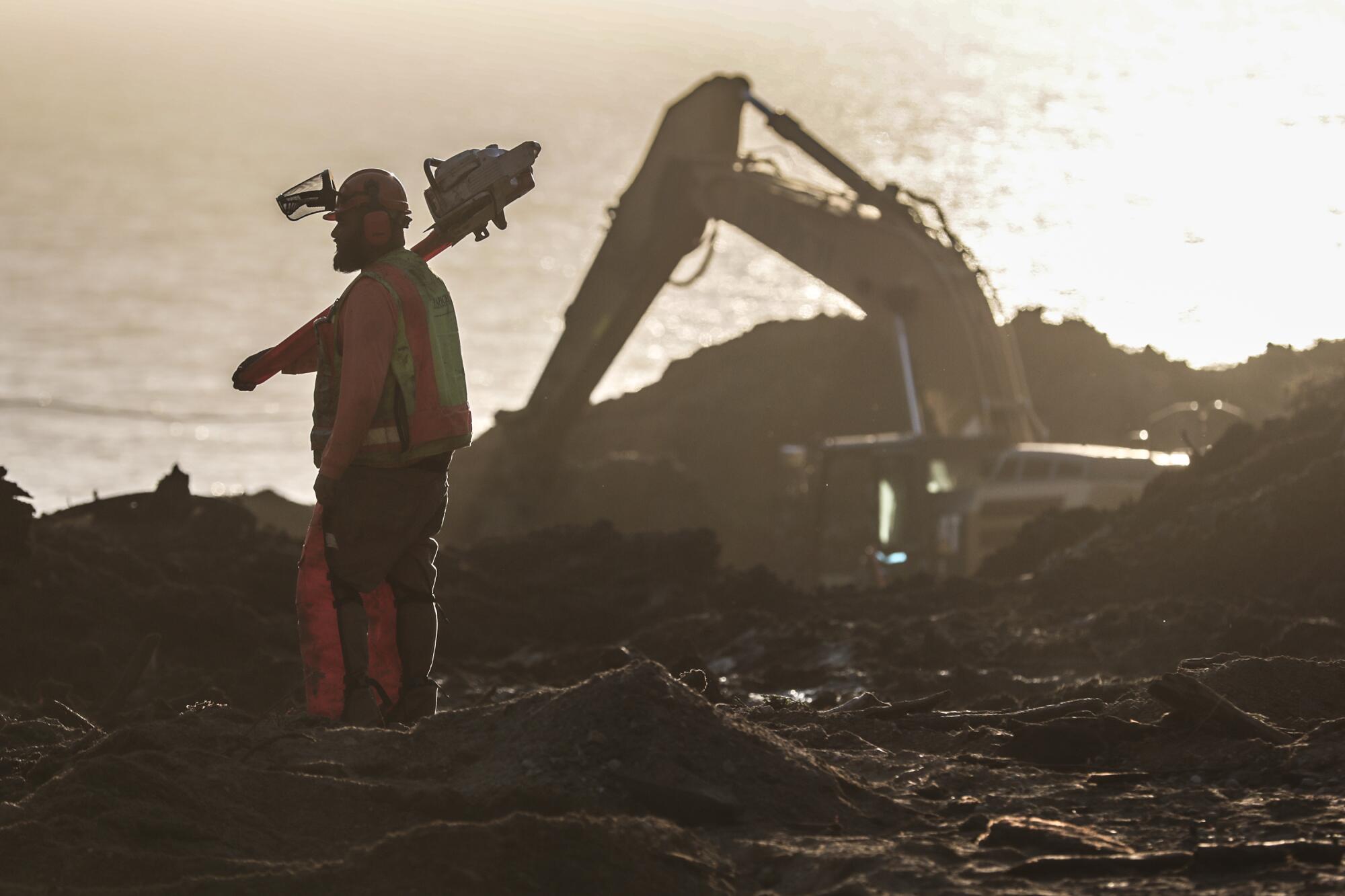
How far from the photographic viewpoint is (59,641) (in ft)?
31.8

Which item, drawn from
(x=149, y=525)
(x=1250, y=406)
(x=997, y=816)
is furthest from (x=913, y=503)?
(x=997, y=816)

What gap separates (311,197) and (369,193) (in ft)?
0.77

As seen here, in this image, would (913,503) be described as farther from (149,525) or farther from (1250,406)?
(1250,406)

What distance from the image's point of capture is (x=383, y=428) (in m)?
5.77

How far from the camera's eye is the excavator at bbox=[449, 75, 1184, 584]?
54.0 ft

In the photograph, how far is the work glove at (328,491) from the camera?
5707mm

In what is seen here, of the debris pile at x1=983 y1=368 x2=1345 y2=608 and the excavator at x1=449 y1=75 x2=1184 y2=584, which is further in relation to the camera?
the excavator at x1=449 y1=75 x2=1184 y2=584

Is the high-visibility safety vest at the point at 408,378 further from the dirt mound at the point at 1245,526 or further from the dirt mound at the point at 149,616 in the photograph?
the dirt mound at the point at 1245,526

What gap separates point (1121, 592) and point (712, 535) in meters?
4.32

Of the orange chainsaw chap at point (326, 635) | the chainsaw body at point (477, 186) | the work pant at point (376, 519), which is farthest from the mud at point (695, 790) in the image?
the chainsaw body at point (477, 186)

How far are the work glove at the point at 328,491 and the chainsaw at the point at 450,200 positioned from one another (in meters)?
0.52

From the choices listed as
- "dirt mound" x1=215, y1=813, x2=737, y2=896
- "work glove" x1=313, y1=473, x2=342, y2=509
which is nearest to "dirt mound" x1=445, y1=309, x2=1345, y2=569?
"work glove" x1=313, y1=473, x2=342, y2=509

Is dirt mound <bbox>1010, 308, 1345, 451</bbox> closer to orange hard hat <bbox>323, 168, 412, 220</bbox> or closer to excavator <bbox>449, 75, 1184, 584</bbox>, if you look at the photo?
excavator <bbox>449, 75, 1184, 584</bbox>

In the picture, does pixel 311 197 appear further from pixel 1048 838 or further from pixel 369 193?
pixel 1048 838
